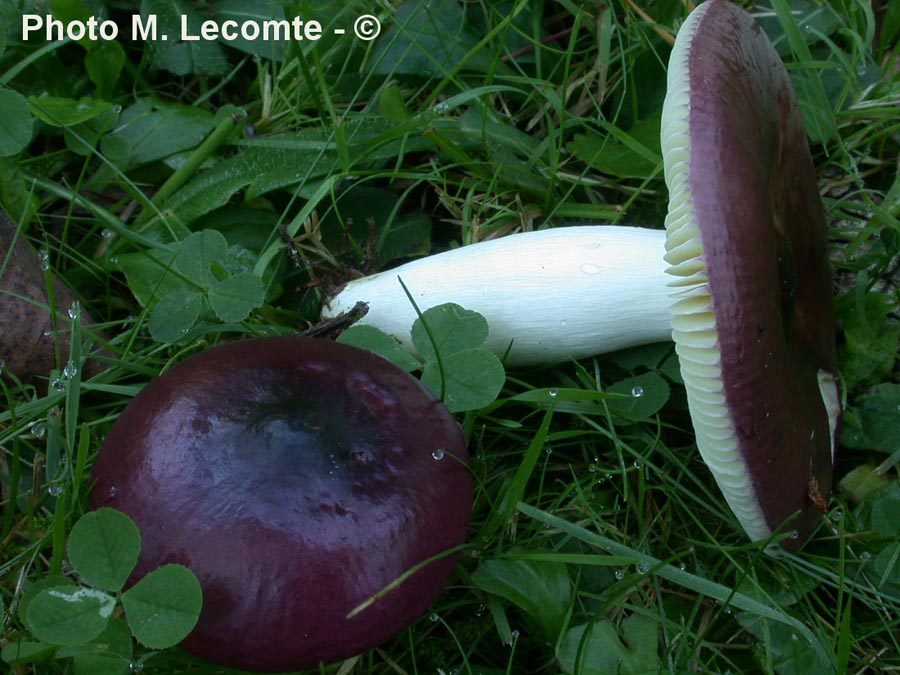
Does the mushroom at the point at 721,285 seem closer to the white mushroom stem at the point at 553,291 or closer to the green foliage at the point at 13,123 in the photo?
the white mushroom stem at the point at 553,291

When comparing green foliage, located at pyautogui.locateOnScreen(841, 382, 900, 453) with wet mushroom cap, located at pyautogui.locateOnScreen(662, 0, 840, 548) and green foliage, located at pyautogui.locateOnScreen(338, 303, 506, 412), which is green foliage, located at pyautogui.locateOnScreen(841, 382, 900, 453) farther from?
green foliage, located at pyautogui.locateOnScreen(338, 303, 506, 412)

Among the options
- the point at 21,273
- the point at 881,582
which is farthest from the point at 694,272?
the point at 21,273

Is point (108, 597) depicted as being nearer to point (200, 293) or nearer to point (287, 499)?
point (287, 499)

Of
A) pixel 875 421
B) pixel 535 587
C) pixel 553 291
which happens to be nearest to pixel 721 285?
pixel 553 291

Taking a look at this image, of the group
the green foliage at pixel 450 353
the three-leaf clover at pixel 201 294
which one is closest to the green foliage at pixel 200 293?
the three-leaf clover at pixel 201 294

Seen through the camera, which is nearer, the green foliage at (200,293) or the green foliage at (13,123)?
the green foliage at (200,293)

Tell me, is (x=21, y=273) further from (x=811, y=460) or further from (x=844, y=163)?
(x=844, y=163)
